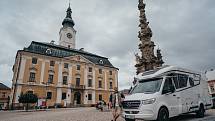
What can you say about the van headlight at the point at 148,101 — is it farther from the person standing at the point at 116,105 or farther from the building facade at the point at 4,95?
the building facade at the point at 4,95

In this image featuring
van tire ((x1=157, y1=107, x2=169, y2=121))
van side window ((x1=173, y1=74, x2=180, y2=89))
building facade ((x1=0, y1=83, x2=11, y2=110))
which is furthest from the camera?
building facade ((x1=0, y1=83, x2=11, y2=110))

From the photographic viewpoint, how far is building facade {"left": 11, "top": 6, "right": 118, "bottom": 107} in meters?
34.9

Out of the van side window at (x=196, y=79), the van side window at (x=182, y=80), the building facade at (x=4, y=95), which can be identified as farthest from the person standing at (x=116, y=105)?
the building facade at (x=4, y=95)

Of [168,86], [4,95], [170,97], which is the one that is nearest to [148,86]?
[168,86]

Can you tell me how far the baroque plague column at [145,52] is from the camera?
2203 cm

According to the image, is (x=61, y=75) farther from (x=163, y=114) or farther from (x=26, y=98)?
(x=163, y=114)

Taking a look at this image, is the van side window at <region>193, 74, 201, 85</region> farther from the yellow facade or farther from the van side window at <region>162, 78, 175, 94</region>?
the yellow facade

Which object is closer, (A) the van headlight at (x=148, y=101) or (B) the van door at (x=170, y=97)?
(A) the van headlight at (x=148, y=101)

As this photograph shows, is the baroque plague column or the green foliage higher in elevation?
the baroque plague column

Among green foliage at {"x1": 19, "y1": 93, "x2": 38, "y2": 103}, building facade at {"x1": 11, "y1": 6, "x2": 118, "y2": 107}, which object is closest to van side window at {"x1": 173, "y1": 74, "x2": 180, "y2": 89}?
green foliage at {"x1": 19, "y1": 93, "x2": 38, "y2": 103}

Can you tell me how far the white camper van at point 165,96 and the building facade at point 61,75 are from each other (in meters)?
26.3

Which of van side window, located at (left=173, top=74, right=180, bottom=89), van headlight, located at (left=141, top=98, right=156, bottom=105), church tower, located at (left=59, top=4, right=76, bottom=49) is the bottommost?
van headlight, located at (left=141, top=98, right=156, bottom=105)

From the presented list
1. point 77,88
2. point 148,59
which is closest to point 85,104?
point 77,88

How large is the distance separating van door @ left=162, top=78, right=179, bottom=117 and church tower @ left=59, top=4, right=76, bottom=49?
47423 mm
